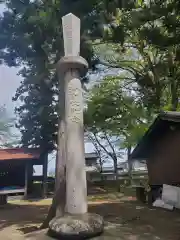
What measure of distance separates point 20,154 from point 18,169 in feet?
7.95

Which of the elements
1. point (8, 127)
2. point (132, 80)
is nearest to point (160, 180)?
point (132, 80)

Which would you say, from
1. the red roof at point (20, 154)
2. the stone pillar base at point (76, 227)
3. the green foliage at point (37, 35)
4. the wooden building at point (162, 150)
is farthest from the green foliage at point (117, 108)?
the stone pillar base at point (76, 227)

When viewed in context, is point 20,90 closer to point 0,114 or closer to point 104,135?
point 104,135

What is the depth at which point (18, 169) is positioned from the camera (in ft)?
61.5

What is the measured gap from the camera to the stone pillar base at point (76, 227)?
181 inches

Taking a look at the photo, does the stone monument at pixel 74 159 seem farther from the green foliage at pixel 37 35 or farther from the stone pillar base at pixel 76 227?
the green foliage at pixel 37 35

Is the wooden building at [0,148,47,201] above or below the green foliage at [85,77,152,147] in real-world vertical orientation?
below

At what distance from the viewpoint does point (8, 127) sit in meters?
29.0

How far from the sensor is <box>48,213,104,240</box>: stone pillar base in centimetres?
460

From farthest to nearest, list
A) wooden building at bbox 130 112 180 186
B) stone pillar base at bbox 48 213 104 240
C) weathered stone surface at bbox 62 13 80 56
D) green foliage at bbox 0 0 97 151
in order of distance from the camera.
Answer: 1. wooden building at bbox 130 112 180 186
2. green foliage at bbox 0 0 97 151
3. weathered stone surface at bbox 62 13 80 56
4. stone pillar base at bbox 48 213 104 240

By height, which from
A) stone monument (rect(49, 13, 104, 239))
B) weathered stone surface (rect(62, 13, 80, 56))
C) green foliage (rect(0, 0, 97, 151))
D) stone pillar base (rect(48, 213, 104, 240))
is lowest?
stone pillar base (rect(48, 213, 104, 240))

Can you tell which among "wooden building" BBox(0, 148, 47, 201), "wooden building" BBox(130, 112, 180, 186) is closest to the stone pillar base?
"wooden building" BBox(130, 112, 180, 186)

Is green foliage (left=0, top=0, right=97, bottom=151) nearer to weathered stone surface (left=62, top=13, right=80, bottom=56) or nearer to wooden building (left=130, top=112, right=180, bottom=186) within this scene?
weathered stone surface (left=62, top=13, right=80, bottom=56)

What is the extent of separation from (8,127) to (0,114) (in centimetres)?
175
